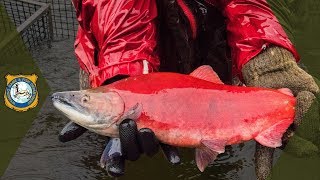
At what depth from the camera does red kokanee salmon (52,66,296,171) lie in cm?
194

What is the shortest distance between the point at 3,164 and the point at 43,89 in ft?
3.85

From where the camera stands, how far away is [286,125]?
210 centimetres

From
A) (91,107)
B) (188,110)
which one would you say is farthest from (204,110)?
(91,107)

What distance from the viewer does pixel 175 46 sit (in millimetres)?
2992

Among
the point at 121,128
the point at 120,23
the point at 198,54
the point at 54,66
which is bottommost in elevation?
the point at 54,66

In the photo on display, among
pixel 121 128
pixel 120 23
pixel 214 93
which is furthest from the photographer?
pixel 120 23

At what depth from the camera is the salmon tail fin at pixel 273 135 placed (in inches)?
81.7

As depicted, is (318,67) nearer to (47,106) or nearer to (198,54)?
(198,54)

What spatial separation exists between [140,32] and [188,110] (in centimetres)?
64

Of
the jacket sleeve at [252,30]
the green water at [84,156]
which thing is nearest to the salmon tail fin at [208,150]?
the jacket sleeve at [252,30]

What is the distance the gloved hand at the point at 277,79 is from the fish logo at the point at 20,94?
1573 millimetres

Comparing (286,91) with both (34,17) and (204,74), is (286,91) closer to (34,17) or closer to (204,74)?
(204,74)

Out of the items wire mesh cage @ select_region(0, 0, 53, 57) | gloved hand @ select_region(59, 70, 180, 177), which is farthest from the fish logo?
gloved hand @ select_region(59, 70, 180, 177)

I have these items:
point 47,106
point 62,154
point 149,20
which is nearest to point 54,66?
point 47,106
